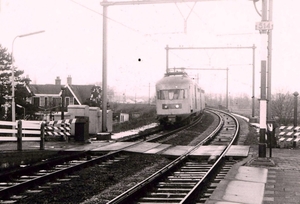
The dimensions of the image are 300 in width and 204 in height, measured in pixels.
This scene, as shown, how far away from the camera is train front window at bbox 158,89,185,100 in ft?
88.1

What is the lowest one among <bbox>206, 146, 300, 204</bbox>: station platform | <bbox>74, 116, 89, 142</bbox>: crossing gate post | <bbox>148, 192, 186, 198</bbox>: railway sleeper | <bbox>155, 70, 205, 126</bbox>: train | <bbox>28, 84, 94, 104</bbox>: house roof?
<bbox>148, 192, 186, 198</bbox>: railway sleeper

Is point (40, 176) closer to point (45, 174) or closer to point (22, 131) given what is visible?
point (45, 174)

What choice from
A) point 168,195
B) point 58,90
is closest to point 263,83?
point 168,195

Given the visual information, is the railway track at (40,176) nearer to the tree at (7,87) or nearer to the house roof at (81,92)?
the tree at (7,87)

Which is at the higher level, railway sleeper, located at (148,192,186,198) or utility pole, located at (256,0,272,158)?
utility pole, located at (256,0,272,158)

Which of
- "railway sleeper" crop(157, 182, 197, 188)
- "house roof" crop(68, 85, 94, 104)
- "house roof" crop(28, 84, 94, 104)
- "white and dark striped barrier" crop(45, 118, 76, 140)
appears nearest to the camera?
"railway sleeper" crop(157, 182, 197, 188)

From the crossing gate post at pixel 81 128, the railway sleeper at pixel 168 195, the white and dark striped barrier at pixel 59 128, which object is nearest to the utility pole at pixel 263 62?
the railway sleeper at pixel 168 195

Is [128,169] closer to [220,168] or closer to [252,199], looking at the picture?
[220,168]

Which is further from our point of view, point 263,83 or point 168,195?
point 263,83

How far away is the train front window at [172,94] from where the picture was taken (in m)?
26.9

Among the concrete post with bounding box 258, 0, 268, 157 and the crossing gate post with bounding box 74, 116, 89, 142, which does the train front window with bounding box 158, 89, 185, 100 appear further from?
the concrete post with bounding box 258, 0, 268, 157

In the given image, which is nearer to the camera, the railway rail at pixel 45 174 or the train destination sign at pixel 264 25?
the railway rail at pixel 45 174

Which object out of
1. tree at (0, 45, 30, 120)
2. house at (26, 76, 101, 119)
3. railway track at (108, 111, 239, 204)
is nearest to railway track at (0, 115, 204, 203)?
railway track at (108, 111, 239, 204)

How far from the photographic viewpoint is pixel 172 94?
27.0 m
